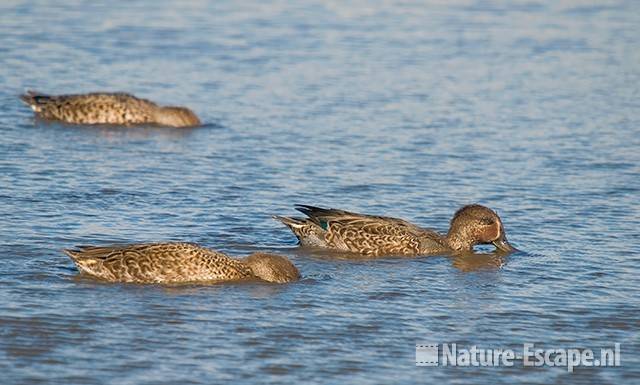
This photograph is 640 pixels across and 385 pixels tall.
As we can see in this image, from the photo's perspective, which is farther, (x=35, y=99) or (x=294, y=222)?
(x=35, y=99)

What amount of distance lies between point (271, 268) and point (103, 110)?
700 cm

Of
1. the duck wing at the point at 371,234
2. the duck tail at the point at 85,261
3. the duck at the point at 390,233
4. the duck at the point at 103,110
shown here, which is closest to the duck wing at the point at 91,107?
the duck at the point at 103,110

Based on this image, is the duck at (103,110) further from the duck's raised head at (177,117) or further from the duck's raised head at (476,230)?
the duck's raised head at (476,230)

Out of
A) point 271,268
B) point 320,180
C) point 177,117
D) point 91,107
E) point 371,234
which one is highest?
point 91,107

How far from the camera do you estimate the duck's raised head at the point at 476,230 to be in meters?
11.7

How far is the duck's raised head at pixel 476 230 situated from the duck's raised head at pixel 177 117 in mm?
5700

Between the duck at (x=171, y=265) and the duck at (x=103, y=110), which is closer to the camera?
the duck at (x=171, y=265)

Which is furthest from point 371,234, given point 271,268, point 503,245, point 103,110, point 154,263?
point 103,110

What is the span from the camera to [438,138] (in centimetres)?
1641

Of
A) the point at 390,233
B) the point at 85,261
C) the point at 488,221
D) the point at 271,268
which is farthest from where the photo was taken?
the point at 488,221

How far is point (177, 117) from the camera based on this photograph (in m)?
16.8

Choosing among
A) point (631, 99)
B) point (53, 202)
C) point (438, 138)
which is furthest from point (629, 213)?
point (631, 99)

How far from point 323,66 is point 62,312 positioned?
471 inches

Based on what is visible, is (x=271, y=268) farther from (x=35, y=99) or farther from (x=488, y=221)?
(x=35, y=99)
